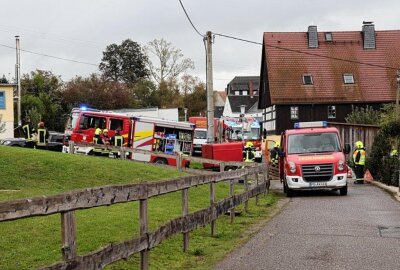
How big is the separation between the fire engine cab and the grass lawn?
952mm

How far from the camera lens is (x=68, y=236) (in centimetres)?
527

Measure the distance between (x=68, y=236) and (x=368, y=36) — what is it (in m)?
59.9

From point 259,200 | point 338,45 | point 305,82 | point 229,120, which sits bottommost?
point 259,200

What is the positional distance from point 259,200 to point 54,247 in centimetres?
1021

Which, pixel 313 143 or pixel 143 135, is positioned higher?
pixel 143 135

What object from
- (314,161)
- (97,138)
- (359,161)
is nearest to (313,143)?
(314,161)

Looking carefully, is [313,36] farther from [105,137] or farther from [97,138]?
[97,138]

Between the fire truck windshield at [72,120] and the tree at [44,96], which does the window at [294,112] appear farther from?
the fire truck windshield at [72,120]

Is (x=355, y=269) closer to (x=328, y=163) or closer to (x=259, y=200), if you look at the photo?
(x=259, y=200)

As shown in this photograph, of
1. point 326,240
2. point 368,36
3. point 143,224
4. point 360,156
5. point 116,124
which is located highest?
point 368,36

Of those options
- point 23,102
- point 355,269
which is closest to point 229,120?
point 23,102

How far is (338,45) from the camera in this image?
61.2m

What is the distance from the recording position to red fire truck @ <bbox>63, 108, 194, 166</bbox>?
3084 centimetres

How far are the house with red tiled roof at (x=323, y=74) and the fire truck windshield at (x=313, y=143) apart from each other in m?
36.7
